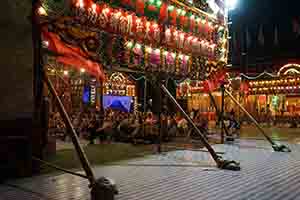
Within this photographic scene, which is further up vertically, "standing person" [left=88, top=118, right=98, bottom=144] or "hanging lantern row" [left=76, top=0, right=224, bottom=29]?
"hanging lantern row" [left=76, top=0, right=224, bottom=29]

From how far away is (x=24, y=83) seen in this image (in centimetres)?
686

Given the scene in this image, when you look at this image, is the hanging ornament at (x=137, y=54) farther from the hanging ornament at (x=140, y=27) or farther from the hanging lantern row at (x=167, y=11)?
the hanging lantern row at (x=167, y=11)

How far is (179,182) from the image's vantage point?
21.0 ft

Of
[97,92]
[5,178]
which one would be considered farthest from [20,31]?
[97,92]

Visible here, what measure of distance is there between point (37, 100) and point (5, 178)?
1659 mm

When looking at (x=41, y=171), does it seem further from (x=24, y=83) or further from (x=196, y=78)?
(x=196, y=78)

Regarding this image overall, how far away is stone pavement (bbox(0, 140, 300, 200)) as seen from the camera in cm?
547

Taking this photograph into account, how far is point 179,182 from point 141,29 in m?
4.38

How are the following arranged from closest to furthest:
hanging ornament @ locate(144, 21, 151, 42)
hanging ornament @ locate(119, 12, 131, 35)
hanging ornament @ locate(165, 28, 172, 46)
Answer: hanging ornament @ locate(119, 12, 131, 35), hanging ornament @ locate(144, 21, 151, 42), hanging ornament @ locate(165, 28, 172, 46)

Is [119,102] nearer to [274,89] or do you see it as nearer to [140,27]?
[140,27]

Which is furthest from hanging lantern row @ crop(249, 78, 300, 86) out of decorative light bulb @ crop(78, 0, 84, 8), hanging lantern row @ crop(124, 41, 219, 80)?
decorative light bulb @ crop(78, 0, 84, 8)

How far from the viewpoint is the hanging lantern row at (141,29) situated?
303 inches

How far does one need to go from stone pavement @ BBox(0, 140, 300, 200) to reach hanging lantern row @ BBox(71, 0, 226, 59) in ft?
10.5

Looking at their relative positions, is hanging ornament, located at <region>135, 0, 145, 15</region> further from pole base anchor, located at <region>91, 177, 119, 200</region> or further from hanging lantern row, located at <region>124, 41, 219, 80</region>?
pole base anchor, located at <region>91, 177, 119, 200</region>
